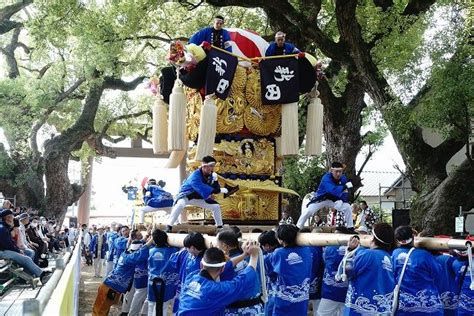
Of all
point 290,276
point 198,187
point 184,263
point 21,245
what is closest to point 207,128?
point 198,187

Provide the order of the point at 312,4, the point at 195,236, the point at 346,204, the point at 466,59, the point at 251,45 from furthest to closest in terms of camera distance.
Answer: the point at 312,4 → the point at 466,59 → the point at 251,45 → the point at 346,204 → the point at 195,236

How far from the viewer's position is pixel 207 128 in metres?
9.89

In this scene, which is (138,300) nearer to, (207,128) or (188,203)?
(188,203)

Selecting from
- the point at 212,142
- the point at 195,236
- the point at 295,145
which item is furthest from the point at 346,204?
the point at 195,236

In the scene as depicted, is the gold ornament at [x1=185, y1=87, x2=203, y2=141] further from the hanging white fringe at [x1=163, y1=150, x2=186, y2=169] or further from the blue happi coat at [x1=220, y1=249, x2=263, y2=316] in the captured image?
the blue happi coat at [x1=220, y1=249, x2=263, y2=316]

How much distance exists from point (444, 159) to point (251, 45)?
217 inches

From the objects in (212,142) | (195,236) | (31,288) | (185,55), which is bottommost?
(31,288)

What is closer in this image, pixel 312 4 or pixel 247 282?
pixel 247 282

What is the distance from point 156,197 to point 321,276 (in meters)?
4.76

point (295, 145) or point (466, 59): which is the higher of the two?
point (466, 59)

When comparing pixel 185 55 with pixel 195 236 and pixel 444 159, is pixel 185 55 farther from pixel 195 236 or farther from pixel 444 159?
pixel 444 159

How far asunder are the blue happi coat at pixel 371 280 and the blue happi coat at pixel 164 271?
267cm

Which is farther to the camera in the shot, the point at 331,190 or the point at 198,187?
the point at 331,190

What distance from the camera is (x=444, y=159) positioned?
13.9 m
